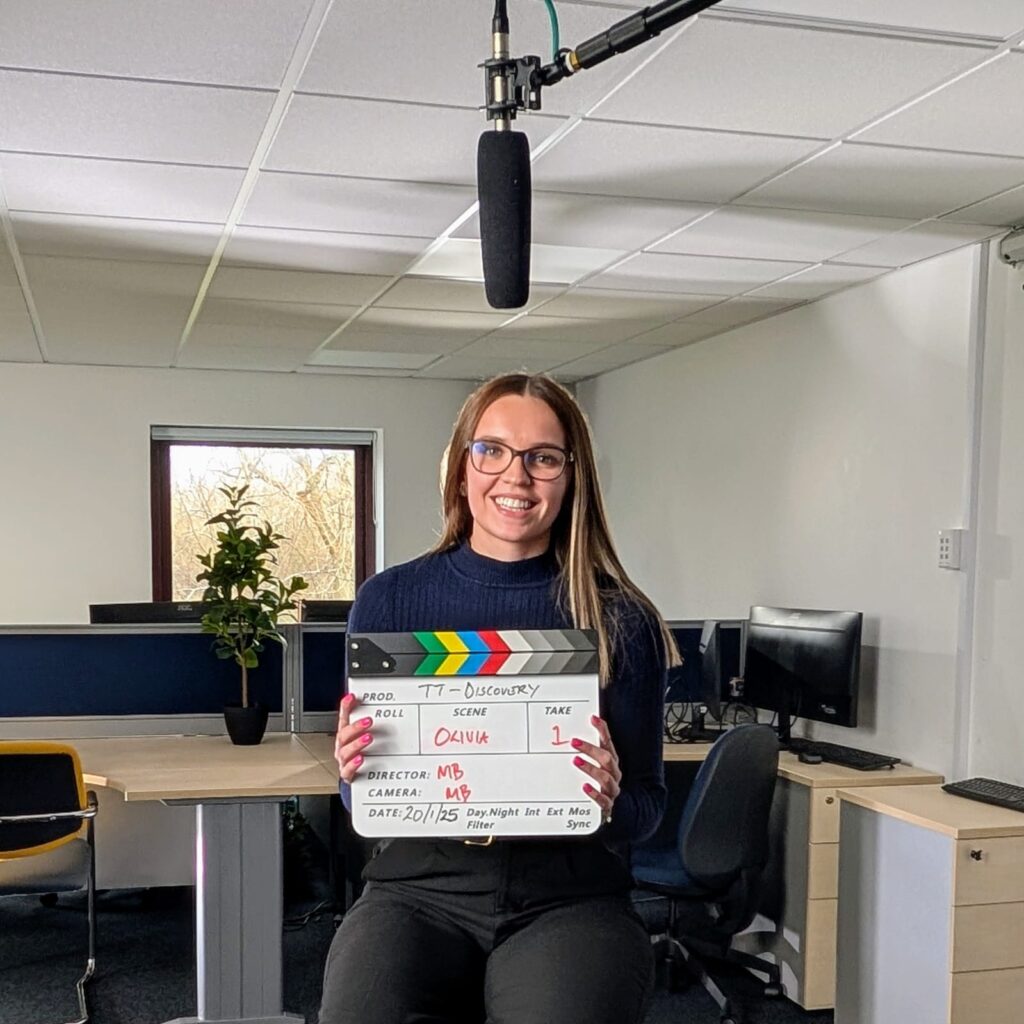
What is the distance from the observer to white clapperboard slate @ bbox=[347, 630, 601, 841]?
59.4 inches

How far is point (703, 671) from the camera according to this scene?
4480 millimetres

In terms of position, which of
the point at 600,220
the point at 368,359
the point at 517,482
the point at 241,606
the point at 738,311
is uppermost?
the point at 600,220

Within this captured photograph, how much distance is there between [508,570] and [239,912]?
6.79 feet

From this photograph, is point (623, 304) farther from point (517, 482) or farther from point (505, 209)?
point (517, 482)

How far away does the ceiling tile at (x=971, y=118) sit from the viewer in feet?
8.00

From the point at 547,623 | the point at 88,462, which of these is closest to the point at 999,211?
the point at 547,623

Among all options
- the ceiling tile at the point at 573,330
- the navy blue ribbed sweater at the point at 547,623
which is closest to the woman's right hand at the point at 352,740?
the navy blue ribbed sweater at the point at 547,623

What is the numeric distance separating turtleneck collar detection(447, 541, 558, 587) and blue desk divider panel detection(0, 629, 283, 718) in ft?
8.76

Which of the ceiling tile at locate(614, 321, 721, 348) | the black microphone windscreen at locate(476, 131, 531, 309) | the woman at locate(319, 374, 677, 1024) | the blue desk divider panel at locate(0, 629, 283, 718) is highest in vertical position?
the ceiling tile at locate(614, 321, 721, 348)

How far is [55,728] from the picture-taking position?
13.1 feet

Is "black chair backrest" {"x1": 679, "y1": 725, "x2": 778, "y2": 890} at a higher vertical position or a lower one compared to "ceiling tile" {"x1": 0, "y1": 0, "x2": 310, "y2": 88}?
lower

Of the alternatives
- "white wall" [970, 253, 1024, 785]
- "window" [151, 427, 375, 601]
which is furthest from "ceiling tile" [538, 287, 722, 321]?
"window" [151, 427, 375, 601]

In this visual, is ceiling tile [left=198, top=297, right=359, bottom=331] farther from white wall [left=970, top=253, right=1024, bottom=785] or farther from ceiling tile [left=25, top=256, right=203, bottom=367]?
white wall [left=970, top=253, right=1024, bottom=785]

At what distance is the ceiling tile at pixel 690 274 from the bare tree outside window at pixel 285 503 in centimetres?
303
